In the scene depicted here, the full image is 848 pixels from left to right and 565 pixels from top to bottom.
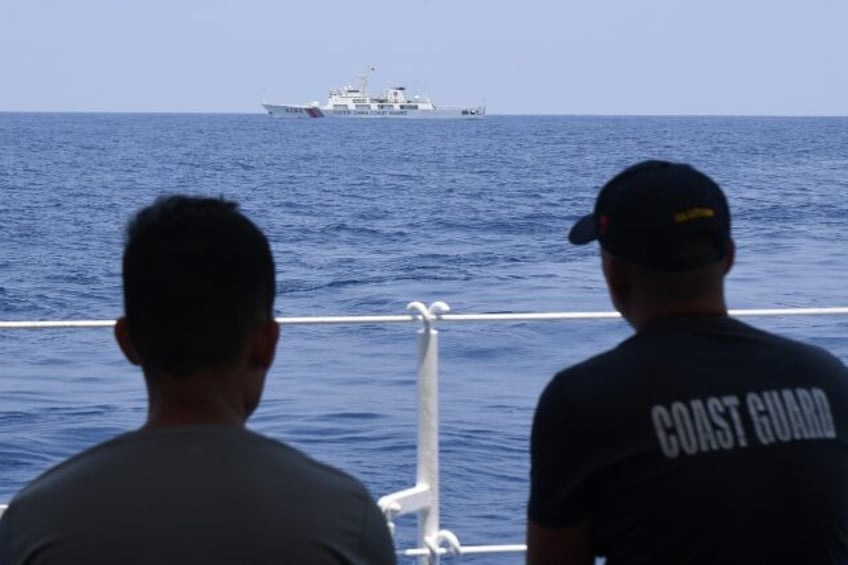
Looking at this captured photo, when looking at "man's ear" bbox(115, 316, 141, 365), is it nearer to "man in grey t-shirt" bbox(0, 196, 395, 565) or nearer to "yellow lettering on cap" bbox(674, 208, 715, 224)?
"man in grey t-shirt" bbox(0, 196, 395, 565)

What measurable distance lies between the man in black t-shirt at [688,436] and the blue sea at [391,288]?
2.08 ft

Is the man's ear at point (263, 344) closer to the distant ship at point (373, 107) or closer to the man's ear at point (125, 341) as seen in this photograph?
the man's ear at point (125, 341)

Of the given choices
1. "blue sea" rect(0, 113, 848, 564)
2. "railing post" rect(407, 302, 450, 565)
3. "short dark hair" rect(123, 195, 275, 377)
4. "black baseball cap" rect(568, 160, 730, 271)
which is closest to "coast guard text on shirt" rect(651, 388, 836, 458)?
"black baseball cap" rect(568, 160, 730, 271)

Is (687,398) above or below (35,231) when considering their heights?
above

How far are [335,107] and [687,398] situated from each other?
12532 cm

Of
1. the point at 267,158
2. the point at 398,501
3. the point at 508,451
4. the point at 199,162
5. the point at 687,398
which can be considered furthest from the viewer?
the point at 267,158

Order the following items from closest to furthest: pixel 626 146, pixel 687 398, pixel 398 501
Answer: pixel 687 398 → pixel 398 501 → pixel 626 146

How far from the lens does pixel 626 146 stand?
77.6 metres

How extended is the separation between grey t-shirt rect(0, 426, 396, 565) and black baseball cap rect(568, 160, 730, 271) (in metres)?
0.55

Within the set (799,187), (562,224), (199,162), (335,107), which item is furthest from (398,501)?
(335,107)

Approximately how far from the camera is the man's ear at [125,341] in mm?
1686

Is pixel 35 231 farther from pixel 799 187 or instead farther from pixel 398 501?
pixel 398 501

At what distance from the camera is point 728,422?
179cm

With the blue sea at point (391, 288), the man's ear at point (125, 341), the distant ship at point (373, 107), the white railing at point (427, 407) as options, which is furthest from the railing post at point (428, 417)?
the distant ship at point (373, 107)
